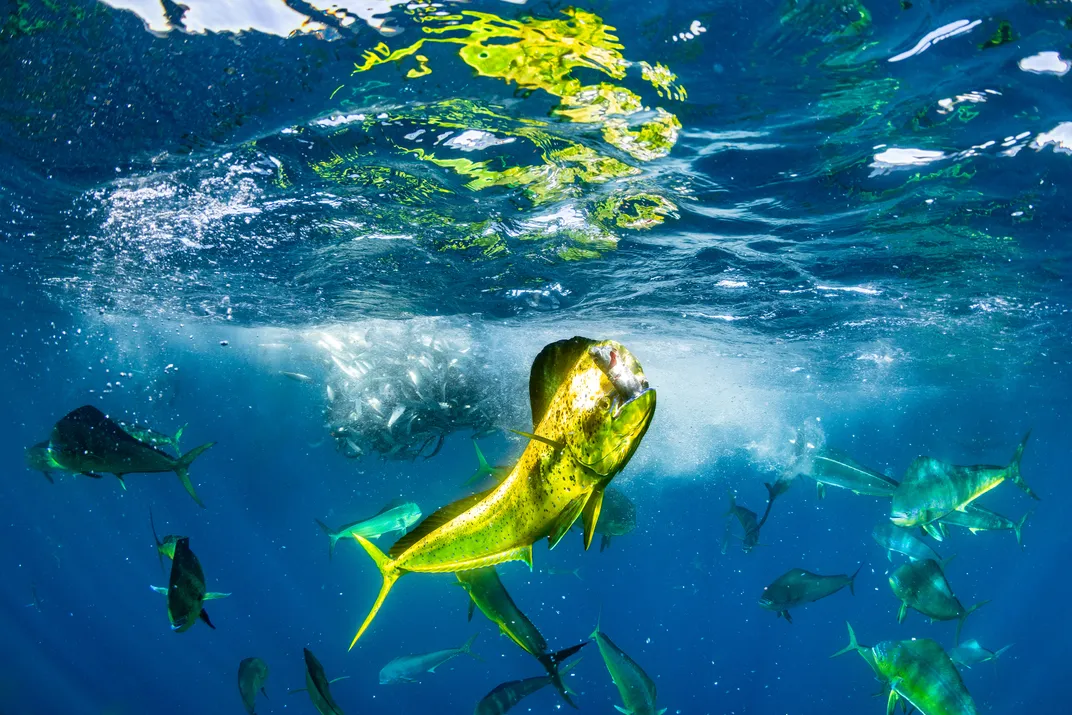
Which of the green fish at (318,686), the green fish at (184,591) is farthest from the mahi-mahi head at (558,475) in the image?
the green fish at (184,591)

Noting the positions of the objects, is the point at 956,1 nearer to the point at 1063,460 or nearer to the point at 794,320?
the point at 794,320

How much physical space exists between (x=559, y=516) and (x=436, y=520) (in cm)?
26

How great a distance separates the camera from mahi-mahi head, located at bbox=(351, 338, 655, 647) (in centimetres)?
103

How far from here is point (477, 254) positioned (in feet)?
49.5

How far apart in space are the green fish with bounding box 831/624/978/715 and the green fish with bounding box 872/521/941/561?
3810 mm

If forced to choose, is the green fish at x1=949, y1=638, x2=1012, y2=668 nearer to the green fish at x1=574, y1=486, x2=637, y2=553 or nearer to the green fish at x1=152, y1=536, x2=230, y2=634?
the green fish at x1=574, y1=486, x2=637, y2=553

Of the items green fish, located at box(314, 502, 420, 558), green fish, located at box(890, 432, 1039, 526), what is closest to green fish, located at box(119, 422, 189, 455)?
green fish, located at box(314, 502, 420, 558)

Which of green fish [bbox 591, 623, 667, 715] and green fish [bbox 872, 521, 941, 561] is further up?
green fish [bbox 591, 623, 667, 715]

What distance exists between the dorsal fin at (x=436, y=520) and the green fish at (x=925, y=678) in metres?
5.85

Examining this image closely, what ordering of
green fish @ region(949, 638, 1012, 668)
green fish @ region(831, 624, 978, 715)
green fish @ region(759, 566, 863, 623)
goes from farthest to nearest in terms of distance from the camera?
green fish @ region(949, 638, 1012, 668) → green fish @ region(759, 566, 863, 623) → green fish @ region(831, 624, 978, 715)

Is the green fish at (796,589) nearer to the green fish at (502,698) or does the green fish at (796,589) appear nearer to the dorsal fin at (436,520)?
the green fish at (502,698)

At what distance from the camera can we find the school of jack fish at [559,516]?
1.08m

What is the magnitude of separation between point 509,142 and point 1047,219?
12.0 meters

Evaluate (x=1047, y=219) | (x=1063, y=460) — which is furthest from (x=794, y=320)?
(x=1063, y=460)
